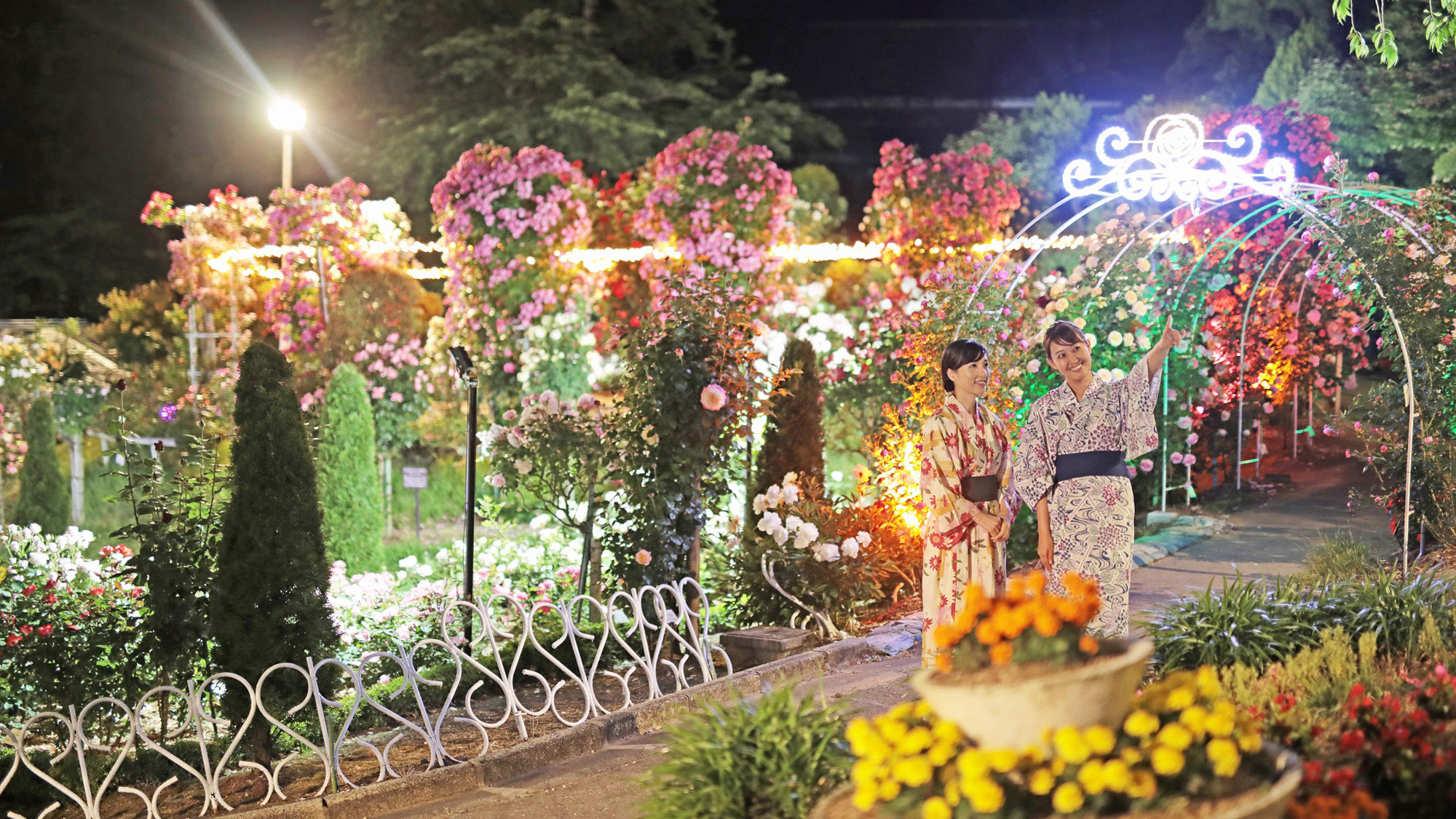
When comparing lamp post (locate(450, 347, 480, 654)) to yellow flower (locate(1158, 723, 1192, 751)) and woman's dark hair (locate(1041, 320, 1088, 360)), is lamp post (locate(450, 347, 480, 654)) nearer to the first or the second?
woman's dark hair (locate(1041, 320, 1088, 360))

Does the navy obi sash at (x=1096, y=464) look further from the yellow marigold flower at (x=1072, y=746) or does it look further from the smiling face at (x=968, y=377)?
the yellow marigold flower at (x=1072, y=746)

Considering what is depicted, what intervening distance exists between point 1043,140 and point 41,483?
53.9 ft

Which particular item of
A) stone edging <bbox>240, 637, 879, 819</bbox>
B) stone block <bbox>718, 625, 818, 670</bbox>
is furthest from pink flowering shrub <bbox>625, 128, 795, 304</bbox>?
stone edging <bbox>240, 637, 879, 819</bbox>

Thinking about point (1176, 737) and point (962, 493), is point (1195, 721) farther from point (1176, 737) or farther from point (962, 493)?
point (962, 493)

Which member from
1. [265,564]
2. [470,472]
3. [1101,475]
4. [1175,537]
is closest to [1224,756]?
[1101,475]

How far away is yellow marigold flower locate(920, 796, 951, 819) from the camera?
217 cm

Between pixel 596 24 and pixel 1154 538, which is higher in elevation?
pixel 596 24

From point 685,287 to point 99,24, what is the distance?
18528 millimetres

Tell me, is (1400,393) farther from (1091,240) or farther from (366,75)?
(366,75)

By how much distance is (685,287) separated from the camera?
5.97 meters

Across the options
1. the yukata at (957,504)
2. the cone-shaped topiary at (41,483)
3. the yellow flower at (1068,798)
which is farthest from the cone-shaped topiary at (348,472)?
the yellow flower at (1068,798)

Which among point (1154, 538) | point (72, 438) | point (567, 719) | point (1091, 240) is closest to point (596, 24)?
point (72, 438)

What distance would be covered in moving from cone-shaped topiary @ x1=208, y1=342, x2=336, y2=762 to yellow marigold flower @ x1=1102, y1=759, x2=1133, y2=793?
3095mm

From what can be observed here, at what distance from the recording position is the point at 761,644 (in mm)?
5438
